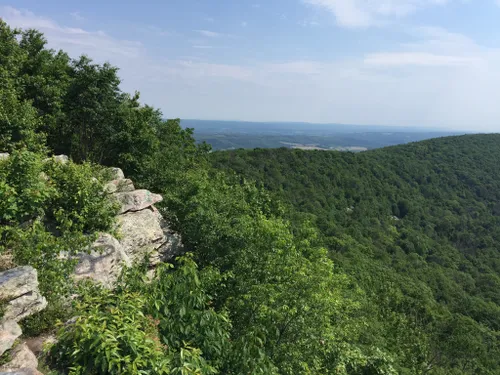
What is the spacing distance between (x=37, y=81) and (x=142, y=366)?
16.5m

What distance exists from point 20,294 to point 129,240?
454 centimetres

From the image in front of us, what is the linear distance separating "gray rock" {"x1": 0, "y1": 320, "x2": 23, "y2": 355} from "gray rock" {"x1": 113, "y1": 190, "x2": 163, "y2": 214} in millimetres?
5576

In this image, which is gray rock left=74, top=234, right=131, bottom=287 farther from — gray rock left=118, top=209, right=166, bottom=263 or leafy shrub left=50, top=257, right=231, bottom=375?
leafy shrub left=50, top=257, right=231, bottom=375

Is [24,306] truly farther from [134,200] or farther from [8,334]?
[134,200]

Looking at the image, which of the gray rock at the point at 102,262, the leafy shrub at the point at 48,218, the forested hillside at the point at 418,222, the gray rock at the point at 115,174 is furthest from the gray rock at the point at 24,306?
the forested hillside at the point at 418,222

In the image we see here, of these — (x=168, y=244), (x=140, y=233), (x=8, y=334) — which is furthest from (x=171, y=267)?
(x=168, y=244)

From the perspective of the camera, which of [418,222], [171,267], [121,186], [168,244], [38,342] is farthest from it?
[418,222]

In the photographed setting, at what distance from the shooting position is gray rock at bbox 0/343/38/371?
4.97m

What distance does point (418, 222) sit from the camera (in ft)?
317

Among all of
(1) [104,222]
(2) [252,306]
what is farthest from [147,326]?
A: (1) [104,222]

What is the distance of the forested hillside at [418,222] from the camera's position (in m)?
39.2

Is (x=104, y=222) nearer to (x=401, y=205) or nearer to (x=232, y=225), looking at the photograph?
(x=232, y=225)

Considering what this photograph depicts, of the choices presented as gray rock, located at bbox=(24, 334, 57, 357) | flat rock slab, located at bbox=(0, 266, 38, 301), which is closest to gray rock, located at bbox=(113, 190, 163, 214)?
flat rock slab, located at bbox=(0, 266, 38, 301)

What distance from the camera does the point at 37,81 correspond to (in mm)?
16156
